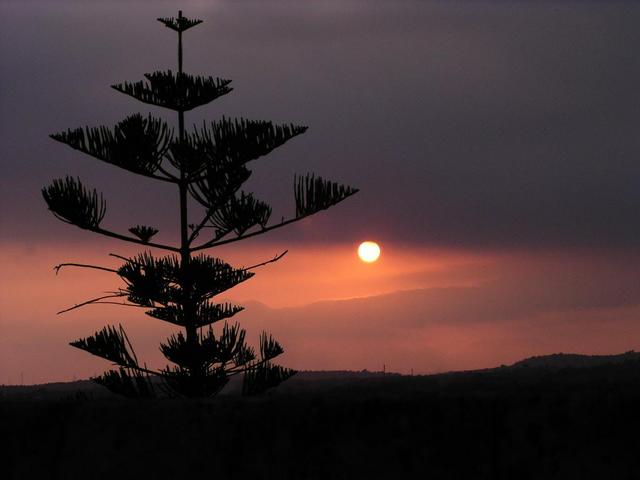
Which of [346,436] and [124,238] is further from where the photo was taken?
[124,238]

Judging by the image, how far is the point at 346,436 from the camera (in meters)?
2.19

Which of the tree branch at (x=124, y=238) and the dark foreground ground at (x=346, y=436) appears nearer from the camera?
the dark foreground ground at (x=346, y=436)

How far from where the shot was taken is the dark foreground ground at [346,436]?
2047 mm

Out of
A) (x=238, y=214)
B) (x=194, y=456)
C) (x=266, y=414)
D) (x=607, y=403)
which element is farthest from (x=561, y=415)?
(x=238, y=214)

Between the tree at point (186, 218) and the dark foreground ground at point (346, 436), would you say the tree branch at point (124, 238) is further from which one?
the dark foreground ground at point (346, 436)

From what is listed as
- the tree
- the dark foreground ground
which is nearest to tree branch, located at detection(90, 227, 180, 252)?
the tree

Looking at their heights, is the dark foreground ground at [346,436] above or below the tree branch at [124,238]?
below

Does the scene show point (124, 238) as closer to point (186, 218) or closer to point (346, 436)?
point (186, 218)

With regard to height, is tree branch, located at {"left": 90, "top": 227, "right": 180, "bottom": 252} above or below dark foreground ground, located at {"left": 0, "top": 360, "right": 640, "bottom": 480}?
above

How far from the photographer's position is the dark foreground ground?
6.72 feet

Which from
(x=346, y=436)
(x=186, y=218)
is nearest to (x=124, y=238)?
(x=186, y=218)

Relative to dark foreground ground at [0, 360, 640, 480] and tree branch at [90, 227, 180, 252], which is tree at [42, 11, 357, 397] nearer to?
tree branch at [90, 227, 180, 252]

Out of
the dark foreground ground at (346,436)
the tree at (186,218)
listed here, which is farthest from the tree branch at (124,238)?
the dark foreground ground at (346,436)

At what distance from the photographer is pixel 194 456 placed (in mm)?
2207
